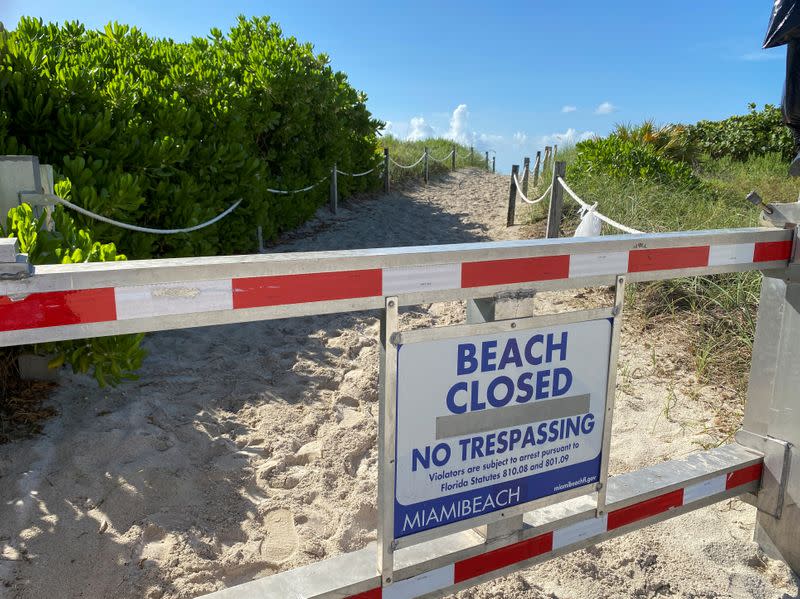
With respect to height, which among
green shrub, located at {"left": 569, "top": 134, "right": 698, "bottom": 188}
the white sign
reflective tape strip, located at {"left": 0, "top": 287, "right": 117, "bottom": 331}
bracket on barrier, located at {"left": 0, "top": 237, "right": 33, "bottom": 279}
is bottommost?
the white sign

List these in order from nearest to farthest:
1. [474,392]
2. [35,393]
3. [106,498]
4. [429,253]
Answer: [429,253], [474,392], [106,498], [35,393]

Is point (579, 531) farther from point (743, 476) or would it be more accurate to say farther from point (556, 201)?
point (556, 201)

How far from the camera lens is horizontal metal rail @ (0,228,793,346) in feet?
5.09

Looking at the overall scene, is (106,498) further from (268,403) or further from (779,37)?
(779,37)

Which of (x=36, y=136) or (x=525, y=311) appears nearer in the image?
(x=525, y=311)

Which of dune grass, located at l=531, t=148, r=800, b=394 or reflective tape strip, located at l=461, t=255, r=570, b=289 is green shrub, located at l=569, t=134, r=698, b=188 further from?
reflective tape strip, located at l=461, t=255, r=570, b=289

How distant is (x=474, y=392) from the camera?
6.90ft

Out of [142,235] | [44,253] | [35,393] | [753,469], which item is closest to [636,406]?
[753,469]

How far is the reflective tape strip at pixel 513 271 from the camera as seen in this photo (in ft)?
6.57

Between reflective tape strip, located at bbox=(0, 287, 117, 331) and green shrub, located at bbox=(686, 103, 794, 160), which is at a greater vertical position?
green shrub, located at bbox=(686, 103, 794, 160)

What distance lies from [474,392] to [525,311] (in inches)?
12.3

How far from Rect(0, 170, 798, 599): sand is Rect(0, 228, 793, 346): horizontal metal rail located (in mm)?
1526

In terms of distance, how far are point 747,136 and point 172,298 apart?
22.7 meters

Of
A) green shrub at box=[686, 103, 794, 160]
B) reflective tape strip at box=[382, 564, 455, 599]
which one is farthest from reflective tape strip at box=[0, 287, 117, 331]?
green shrub at box=[686, 103, 794, 160]
